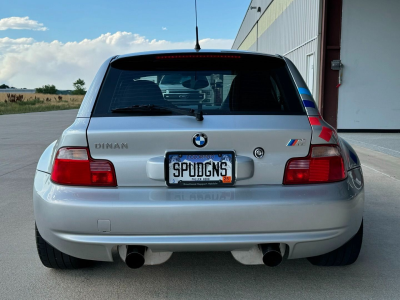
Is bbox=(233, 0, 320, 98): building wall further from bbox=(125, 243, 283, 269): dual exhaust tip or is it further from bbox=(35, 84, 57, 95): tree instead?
bbox=(35, 84, 57, 95): tree

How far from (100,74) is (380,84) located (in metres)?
11.8

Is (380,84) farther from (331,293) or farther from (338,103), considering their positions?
(331,293)

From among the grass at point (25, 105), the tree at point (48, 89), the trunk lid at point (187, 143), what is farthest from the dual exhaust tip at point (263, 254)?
the tree at point (48, 89)

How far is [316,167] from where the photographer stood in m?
2.46

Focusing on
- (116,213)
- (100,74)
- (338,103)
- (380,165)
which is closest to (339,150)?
(116,213)

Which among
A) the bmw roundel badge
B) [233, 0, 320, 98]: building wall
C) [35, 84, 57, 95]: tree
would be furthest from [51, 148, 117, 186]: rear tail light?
[35, 84, 57, 95]: tree

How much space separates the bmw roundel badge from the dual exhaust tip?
0.66m

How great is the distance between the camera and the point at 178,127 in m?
2.39

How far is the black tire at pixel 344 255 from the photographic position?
2.86m

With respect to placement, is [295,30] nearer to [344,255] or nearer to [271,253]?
[344,255]

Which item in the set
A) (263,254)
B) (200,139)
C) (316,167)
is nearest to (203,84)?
(200,139)

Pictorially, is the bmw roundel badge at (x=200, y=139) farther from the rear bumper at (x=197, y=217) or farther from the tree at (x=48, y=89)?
the tree at (x=48, y=89)

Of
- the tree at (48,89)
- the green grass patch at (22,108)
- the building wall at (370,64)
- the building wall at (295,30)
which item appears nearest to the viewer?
the building wall at (370,64)

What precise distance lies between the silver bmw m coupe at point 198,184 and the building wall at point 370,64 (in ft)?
36.6
